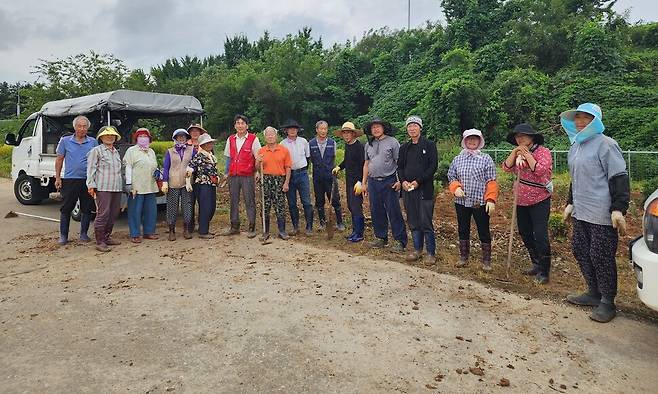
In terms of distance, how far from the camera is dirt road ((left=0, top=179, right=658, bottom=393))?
9.52 feet

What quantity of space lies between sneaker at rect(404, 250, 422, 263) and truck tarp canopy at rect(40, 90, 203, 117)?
5410mm

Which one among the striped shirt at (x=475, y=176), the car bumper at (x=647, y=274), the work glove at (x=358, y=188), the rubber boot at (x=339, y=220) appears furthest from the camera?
the rubber boot at (x=339, y=220)

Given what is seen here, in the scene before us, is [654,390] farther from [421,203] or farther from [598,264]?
[421,203]

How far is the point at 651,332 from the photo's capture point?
3590 millimetres

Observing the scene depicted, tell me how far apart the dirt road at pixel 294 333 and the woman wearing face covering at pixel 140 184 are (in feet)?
3.91

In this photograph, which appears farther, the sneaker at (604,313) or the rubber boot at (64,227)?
the rubber boot at (64,227)

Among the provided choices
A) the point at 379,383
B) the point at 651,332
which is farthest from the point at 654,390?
the point at 379,383

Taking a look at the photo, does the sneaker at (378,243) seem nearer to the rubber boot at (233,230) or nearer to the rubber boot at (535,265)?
the rubber boot at (535,265)

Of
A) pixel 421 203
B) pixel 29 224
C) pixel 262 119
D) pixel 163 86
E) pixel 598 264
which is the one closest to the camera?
pixel 598 264

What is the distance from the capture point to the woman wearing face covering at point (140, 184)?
6.40m

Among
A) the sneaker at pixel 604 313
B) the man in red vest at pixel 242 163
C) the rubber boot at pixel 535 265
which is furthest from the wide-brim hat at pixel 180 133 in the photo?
the sneaker at pixel 604 313

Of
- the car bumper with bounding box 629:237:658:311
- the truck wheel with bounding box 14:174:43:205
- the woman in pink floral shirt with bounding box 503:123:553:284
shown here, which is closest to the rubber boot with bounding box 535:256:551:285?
the woman in pink floral shirt with bounding box 503:123:553:284

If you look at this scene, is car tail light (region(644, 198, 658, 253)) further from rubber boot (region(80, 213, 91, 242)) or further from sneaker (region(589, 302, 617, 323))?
rubber boot (region(80, 213, 91, 242))

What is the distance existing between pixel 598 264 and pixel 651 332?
61 centimetres
